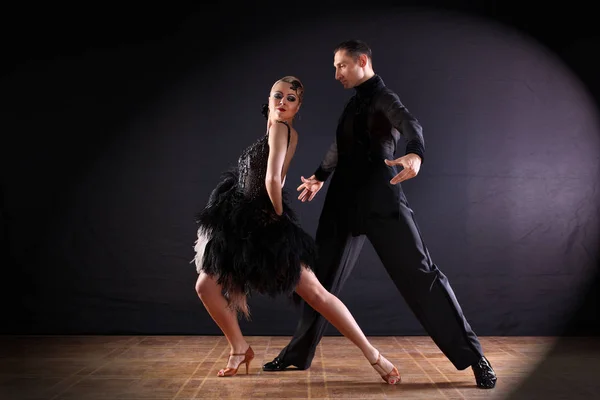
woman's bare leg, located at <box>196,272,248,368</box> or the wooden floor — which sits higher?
woman's bare leg, located at <box>196,272,248,368</box>

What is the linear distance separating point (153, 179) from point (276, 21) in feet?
4.80

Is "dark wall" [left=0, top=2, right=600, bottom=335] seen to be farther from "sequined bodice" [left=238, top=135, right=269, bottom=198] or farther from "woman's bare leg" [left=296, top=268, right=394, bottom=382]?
"woman's bare leg" [left=296, top=268, right=394, bottom=382]

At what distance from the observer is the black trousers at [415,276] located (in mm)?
3555

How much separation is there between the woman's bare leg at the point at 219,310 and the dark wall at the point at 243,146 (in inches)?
68.6

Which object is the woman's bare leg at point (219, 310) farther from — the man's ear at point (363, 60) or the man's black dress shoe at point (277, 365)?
the man's ear at point (363, 60)

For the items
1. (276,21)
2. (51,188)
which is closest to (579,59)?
(276,21)

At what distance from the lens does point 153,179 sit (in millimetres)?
5453

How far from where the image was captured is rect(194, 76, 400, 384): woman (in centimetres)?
350

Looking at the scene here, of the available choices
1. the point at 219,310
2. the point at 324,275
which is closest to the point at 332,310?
the point at 324,275

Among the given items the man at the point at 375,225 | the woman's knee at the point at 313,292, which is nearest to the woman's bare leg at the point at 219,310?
the man at the point at 375,225

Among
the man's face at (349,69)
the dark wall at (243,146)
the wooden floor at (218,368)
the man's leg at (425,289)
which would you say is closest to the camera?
the wooden floor at (218,368)

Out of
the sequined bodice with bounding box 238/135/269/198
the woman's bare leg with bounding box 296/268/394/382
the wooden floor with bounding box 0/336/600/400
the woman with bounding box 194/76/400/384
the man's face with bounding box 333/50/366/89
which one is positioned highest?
the man's face with bounding box 333/50/366/89

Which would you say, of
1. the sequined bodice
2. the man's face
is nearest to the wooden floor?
the sequined bodice

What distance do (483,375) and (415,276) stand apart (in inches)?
22.2
